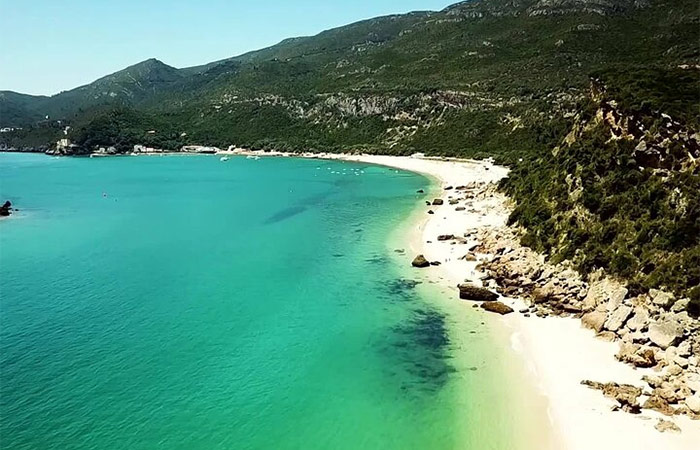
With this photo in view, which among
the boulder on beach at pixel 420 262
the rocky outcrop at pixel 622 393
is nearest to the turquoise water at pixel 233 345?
the boulder on beach at pixel 420 262

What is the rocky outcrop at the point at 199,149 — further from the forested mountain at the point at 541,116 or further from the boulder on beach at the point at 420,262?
the boulder on beach at the point at 420,262

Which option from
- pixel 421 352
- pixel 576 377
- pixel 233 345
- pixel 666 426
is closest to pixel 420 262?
pixel 421 352

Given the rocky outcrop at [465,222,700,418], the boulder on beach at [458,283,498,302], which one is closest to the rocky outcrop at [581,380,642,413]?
the rocky outcrop at [465,222,700,418]

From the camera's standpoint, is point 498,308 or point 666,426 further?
point 498,308

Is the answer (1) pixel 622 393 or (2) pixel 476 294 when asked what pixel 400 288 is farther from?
(1) pixel 622 393

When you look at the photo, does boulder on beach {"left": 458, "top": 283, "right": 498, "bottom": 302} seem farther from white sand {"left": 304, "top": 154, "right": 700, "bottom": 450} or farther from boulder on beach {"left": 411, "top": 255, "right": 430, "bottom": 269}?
boulder on beach {"left": 411, "top": 255, "right": 430, "bottom": 269}

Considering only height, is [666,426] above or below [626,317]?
below

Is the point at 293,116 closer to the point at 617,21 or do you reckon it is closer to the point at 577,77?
the point at 577,77
